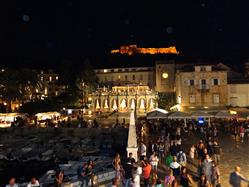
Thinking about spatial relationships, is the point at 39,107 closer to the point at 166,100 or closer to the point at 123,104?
the point at 123,104

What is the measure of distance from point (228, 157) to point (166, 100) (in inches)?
1940

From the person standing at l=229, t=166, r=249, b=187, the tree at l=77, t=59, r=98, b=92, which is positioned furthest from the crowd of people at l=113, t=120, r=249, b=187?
the tree at l=77, t=59, r=98, b=92

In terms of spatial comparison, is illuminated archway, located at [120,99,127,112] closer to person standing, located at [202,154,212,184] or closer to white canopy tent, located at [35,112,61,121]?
white canopy tent, located at [35,112,61,121]

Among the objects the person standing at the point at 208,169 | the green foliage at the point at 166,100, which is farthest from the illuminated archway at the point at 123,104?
the person standing at the point at 208,169

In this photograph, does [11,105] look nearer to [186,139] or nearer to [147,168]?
[186,139]

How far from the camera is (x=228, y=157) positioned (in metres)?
23.9

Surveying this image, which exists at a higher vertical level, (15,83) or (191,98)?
(15,83)

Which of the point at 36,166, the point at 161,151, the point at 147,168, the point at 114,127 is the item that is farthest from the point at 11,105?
the point at 147,168

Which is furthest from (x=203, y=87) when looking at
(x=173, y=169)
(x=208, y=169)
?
(x=208, y=169)

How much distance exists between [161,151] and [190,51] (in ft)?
380

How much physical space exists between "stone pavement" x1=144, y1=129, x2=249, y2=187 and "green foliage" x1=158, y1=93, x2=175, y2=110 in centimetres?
3740

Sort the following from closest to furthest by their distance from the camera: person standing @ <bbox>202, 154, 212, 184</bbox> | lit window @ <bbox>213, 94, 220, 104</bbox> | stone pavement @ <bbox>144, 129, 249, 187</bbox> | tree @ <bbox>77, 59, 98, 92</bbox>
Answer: person standing @ <bbox>202, 154, 212, 184</bbox>, stone pavement @ <bbox>144, 129, 249, 187</bbox>, lit window @ <bbox>213, 94, 220, 104</bbox>, tree @ <bbox>77, 59, 98, 92</bbox>

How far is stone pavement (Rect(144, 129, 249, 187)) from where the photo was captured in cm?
1977

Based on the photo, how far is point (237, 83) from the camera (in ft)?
209
